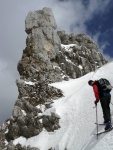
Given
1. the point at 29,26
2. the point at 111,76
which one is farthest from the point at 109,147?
the point at 29,26

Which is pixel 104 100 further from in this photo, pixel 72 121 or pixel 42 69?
pixel 42 69

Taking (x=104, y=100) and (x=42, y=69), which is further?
(x=42, y=69)

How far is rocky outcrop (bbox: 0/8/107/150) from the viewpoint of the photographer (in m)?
40.9

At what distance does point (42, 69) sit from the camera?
52.7 m

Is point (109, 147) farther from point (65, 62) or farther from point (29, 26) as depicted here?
point (29, 26)

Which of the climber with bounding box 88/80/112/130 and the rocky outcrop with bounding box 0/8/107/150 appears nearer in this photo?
the climber with bounding box 88/80/112/130

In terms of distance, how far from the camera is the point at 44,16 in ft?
217

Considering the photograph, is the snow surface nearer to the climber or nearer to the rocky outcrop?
the rocky outcrop

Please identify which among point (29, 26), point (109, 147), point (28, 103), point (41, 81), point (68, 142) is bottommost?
point (109, 147)

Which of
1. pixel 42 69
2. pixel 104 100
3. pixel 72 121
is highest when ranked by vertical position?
pixel 42 69

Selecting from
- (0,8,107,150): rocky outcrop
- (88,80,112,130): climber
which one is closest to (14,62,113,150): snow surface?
(0,8,107,150): rocky outcrop

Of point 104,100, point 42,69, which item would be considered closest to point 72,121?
point 104,100

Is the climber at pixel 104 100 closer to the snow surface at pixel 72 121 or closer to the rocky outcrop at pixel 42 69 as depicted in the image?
the snow surface at pixel 72 121

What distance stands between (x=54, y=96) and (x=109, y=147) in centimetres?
2961
